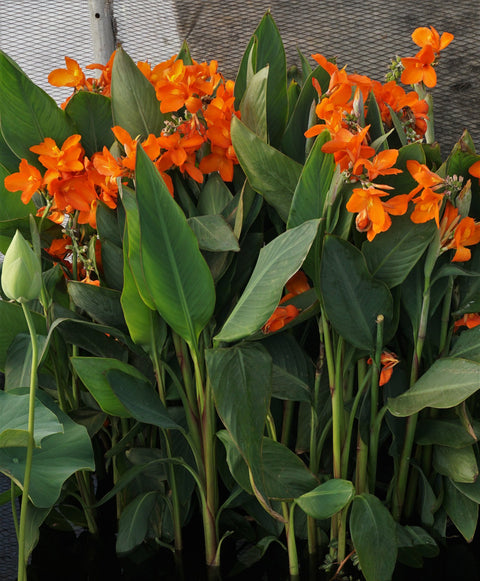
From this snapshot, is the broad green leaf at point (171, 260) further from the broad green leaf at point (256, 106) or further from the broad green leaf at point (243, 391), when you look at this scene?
the broad green leaf at point (256, 106)

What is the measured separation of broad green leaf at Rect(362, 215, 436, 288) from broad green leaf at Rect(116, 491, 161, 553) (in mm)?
366

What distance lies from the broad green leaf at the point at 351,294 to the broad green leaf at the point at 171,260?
0.39ft

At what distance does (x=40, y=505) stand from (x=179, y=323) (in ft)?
0.71

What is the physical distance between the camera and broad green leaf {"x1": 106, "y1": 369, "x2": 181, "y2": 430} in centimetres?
65

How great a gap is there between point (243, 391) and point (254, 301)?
9 centimetres

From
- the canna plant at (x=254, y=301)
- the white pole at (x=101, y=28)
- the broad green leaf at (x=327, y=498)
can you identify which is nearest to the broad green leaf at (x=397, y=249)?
the canna plant at (x=254, y=301)

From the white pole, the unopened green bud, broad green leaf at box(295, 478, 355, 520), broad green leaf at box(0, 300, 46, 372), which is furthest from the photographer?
the white pole

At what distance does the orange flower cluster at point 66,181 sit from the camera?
69 cm

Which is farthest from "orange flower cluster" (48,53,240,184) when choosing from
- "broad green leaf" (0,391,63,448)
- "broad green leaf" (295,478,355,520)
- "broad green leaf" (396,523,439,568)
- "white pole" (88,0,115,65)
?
"white pole" (88,0,115,65)

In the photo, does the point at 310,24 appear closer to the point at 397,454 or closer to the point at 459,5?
→ the point at 459,5

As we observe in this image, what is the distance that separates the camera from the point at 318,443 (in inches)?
29.7

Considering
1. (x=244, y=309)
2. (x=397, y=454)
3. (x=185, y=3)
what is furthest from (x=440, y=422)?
(x=185, y=3)

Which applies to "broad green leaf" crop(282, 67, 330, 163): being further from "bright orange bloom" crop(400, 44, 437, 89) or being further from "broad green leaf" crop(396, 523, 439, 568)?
"broad green leaf" crop(396, 523, 439, 568)

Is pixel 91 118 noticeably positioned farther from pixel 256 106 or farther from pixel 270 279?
pixel 270 279
